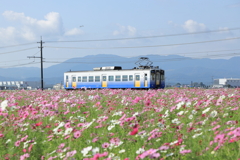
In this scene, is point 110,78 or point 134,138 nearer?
point 134,138

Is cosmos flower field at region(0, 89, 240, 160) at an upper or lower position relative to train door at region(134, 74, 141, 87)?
lower

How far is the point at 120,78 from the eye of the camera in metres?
38.1

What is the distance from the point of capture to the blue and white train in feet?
121

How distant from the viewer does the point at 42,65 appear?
52.7m

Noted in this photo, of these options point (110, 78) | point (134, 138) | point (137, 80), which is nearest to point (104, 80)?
point (110, 78)

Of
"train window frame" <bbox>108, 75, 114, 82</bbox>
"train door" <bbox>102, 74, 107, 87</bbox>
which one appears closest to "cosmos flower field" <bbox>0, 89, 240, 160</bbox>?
"train window frame" <bbox>108, 75, 114, 82</bbox>

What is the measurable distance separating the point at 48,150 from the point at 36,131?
170 cm

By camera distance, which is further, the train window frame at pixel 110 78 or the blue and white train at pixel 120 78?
the train window frame at pixel 110 78

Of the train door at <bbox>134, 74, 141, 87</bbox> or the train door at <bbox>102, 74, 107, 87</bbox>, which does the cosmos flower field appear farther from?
the train door at <bbox>102, 74, 107, 87</bbox>

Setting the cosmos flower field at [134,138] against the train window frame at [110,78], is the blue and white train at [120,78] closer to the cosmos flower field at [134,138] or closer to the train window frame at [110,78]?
the train window frame at [110,78]

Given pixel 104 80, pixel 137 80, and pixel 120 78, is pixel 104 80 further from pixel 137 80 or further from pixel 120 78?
pixel 137 80

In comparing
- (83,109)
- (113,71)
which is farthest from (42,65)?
(83,109)

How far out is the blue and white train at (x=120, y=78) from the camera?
3691 cm

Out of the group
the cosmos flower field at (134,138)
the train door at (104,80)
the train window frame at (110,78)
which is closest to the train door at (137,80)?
the train window frame at (110,78)
